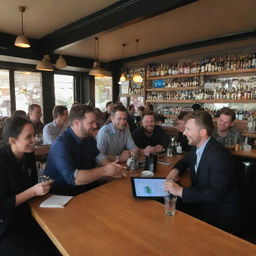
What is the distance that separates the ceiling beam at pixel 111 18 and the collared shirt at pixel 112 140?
1.84 meters

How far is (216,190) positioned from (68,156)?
115 centimetres

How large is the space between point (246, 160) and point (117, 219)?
2.61 metres

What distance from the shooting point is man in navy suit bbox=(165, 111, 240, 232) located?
156cm

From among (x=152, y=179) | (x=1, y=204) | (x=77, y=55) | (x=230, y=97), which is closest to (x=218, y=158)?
(x=152, y=179)

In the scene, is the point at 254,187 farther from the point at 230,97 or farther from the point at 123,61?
the point at 123,61

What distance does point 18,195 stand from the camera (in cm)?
148

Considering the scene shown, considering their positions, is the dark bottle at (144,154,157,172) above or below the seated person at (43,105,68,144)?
below

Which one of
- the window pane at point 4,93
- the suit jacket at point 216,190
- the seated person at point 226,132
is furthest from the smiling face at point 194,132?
the window pane at point 4,93

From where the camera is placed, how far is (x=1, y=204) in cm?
143

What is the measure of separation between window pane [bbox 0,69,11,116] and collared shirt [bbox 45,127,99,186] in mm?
5458

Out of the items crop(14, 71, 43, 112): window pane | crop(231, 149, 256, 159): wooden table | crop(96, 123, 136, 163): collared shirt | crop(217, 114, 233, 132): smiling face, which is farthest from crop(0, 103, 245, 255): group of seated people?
crop(14, 71, 43, 112): window pane

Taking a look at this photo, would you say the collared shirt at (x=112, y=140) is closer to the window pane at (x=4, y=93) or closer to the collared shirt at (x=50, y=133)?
the collared shirt at (x=50, y=133)

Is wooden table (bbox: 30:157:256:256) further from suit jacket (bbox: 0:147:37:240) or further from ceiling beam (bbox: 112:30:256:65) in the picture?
ceiling beam (bbox: 112:30:256:65)

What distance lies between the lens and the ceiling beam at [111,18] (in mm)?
3176
